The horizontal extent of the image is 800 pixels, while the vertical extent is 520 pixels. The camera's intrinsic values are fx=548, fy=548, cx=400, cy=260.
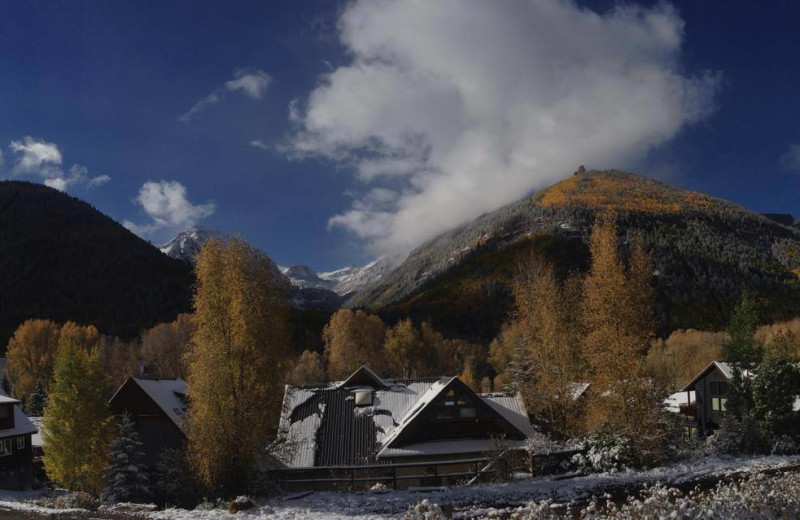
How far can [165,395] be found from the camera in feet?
124

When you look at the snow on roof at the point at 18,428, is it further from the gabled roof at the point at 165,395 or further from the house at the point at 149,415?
the gabled roof at the point at 165,395

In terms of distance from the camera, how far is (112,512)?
1644 cm

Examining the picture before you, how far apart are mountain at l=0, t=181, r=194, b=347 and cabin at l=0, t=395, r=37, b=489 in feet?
376

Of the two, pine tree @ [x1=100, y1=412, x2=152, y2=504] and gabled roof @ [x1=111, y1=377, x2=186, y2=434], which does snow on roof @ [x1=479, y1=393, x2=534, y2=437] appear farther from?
gabled roof @ [x1=111, y1=377, x2=186, y2=434]

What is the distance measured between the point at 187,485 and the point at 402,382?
1601cm

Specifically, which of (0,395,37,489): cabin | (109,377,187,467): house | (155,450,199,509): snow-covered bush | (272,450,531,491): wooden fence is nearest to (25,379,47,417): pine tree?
(0,395,37,489): cabin

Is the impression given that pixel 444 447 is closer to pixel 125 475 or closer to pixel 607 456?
pixel 607 456

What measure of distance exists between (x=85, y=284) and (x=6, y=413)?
518 ft

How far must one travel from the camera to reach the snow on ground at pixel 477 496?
1639 cm

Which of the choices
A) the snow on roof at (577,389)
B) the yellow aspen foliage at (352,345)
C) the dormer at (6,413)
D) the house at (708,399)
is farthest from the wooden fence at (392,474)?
the yellow aspen foliage at (352,345)

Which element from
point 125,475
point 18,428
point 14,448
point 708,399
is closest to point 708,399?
point 708,399

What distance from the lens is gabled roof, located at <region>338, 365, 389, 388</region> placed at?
111 ft

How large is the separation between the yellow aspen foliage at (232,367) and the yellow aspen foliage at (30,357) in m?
81.0

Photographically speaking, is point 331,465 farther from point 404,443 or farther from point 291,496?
point 291,496
